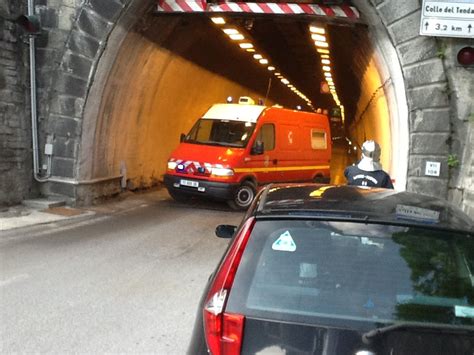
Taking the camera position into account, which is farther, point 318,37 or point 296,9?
point 318,37

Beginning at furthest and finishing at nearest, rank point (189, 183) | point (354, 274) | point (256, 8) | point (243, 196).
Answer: point (243, 196), point (189, 183), point (256, 8), point (354, 274)

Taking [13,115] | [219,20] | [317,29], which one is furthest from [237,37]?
[13,115]

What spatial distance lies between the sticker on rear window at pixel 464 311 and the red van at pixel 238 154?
31.1 feet

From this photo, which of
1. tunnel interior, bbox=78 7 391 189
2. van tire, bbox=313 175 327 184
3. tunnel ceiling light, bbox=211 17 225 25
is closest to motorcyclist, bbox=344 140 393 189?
tunnel interior, bbox=78 7 391 189

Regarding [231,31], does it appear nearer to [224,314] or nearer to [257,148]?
[257,148]

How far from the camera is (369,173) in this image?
18.9 feet

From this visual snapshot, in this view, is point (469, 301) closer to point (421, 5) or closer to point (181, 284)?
point (181, 284)

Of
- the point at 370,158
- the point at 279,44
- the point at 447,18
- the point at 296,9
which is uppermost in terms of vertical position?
the point at 279,44

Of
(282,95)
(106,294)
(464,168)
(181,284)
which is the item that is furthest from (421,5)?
(282,95)

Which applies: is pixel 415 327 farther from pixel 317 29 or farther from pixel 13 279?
pixel 317 29

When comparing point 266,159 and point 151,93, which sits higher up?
point 151,93

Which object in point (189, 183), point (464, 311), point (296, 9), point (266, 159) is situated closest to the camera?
point (464, 311)

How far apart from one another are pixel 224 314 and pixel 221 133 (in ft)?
34.4

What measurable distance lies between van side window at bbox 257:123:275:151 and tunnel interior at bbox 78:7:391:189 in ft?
8.22
